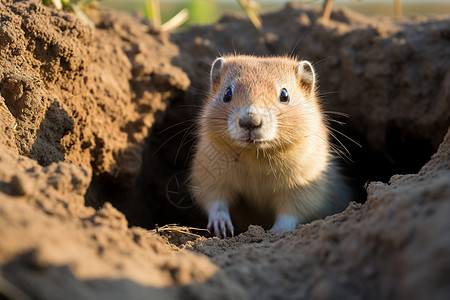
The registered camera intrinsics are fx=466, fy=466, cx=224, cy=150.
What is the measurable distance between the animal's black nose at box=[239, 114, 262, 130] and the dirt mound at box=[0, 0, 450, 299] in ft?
3.37

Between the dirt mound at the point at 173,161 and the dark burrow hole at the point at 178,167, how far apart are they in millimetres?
25

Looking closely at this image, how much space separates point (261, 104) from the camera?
508 cm

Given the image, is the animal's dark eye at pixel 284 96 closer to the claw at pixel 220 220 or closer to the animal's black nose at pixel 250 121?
the animal's black nose at pixel 250 121

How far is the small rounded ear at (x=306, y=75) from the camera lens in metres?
5.93

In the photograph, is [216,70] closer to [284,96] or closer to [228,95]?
[228,95]

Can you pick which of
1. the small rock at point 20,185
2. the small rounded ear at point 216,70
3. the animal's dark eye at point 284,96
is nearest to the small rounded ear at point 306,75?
the animal's dark eye at point 284,96

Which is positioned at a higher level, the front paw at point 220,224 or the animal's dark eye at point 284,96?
the animal's dark eye at point 284,96

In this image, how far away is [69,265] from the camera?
2.34m

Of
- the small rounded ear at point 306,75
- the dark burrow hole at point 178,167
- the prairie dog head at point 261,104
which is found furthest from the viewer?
the dark burrow hole at point 178,167

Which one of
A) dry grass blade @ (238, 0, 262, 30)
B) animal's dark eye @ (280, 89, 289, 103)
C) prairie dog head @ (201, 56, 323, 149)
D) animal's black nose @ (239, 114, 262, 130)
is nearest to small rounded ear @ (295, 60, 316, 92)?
prairie dog head @ (201, 56, 323, 149)

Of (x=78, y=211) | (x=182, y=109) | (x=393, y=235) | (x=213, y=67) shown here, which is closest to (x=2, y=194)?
(x=78, y=211)

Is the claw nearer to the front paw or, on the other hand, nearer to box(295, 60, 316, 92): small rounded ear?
the front paw

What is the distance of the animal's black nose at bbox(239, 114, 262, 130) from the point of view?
15.4 feet

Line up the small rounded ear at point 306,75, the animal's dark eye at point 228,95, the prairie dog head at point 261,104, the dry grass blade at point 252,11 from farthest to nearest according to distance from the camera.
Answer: the dry grass blade at point 252,11 < the small rounded ear at point 306,75 < the animal's dark eye at point 228,95 < the prairie dog head at point 261,104
